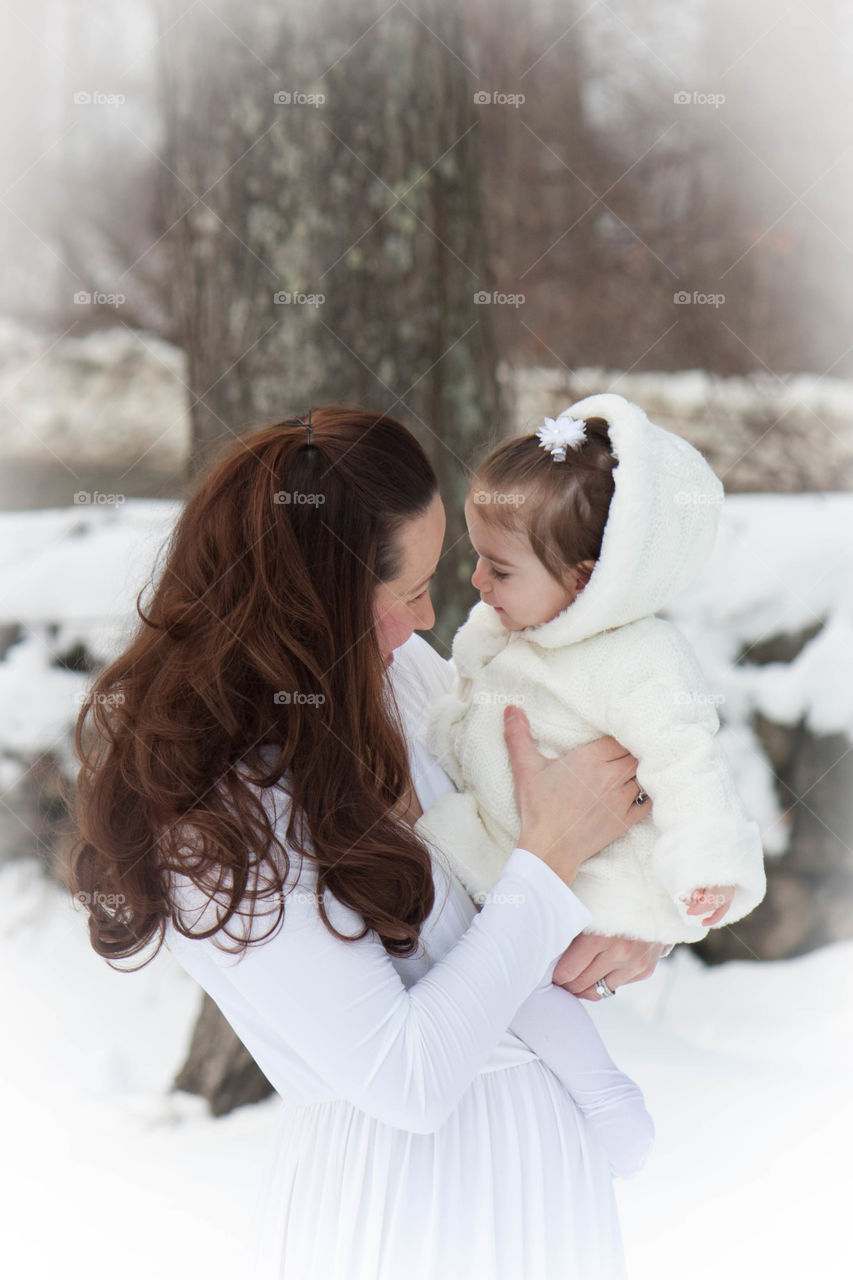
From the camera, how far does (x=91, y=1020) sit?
8.46 feet

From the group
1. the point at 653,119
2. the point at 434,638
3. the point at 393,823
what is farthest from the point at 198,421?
the point at 653,119

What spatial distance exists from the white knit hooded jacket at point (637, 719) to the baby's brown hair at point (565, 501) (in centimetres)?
2

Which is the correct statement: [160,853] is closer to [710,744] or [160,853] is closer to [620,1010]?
[710,744]

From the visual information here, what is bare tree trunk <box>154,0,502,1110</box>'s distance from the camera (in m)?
1.99

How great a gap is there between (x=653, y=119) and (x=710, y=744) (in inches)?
141

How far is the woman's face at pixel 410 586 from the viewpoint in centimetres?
107

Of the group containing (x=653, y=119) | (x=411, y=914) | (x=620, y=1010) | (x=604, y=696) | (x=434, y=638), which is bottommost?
(x=620, y=1010)

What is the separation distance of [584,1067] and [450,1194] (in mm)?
203

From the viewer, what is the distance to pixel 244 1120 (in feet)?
7.82

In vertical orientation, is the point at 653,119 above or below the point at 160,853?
above
